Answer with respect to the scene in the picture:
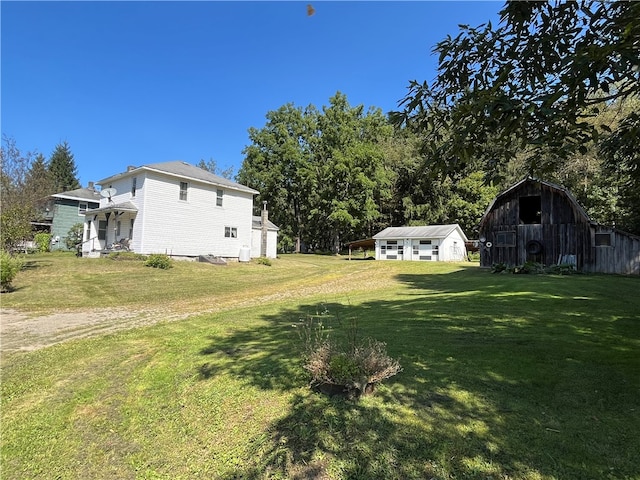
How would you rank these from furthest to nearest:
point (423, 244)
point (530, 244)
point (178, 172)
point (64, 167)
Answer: point (64, 167) < point (423, 244) < point (178, 172) < point (530, 244)

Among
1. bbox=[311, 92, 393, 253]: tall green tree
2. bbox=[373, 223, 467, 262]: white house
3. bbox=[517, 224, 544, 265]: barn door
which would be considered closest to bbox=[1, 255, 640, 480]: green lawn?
bbox=[517, 224, 544, 265]: barn door

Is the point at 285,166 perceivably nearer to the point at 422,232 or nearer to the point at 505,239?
the point at 422,232

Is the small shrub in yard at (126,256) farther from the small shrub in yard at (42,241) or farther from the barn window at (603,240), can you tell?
the barn window at (603,240)

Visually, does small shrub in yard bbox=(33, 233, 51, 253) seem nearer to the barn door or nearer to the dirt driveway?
the dirt driveway

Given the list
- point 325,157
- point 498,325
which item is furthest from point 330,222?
point 498,325

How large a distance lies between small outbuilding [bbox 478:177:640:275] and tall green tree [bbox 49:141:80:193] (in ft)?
191

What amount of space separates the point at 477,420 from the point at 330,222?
42170mm

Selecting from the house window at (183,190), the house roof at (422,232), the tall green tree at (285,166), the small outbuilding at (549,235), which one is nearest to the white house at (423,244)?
the house roof at (422,232)

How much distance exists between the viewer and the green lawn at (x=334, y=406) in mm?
2969

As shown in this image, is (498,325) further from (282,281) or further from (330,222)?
(330,222)

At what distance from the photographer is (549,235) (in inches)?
833

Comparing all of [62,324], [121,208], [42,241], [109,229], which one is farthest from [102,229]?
[62,324]

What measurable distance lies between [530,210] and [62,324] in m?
24.1

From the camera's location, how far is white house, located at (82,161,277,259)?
22.3 m
